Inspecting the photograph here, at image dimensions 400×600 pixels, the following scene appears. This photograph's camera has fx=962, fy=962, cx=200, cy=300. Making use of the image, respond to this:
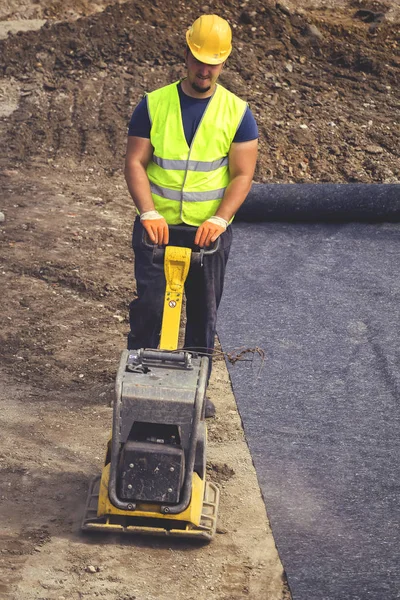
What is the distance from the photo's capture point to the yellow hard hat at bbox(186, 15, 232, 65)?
4.70m

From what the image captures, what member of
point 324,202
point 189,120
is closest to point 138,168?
point 189,120

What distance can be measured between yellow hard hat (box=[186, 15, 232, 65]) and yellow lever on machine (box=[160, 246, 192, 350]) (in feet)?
3.16

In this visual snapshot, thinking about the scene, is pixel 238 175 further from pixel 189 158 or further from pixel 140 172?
pixel 140 172

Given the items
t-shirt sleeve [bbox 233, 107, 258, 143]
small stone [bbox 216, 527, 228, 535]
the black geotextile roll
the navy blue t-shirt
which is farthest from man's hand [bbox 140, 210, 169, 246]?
the black geotextile roll

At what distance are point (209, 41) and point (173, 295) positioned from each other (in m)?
1.26

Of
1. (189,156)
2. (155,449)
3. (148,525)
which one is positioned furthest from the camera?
(189,156)

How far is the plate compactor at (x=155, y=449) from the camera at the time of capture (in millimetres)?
4199

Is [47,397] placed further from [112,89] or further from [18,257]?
[112,89]

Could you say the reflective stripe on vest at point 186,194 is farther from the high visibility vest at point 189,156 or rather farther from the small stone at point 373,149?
the small stone at point 373,149

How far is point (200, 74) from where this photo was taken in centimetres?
480

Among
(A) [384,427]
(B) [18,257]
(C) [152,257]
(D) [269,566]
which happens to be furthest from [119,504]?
(B) [18,257]

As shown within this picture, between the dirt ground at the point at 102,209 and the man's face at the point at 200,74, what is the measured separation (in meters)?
2.00

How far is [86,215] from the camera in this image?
9039 millimetres

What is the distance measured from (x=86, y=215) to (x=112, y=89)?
3595mm
